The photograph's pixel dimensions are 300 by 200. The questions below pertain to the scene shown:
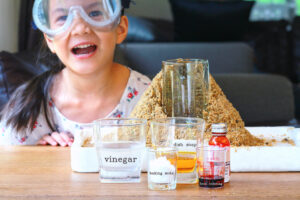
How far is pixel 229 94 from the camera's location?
88.6 inches

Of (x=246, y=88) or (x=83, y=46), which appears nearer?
(x=83, y=46)

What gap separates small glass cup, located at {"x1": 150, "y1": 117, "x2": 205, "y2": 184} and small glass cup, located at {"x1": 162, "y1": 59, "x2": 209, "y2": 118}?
0.11 meters

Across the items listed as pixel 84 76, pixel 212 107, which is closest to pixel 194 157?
pixel 212 107

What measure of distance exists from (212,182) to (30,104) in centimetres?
110

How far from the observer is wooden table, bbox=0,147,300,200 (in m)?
0.80

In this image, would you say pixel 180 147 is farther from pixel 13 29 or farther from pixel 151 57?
pixel 13 29

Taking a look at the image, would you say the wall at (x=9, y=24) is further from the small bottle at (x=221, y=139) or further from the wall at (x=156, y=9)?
the small bottle at (x=221, y=139)

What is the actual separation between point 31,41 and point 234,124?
214 cm

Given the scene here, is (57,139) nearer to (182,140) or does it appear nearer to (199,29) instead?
(182,140)

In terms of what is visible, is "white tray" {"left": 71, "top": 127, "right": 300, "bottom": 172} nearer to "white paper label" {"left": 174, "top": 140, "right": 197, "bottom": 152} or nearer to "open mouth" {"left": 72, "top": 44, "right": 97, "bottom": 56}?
"white paper label" {"left": 174, "top": 140, "right": 197, "bottom": 152}

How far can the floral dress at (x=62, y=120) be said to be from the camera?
68.7 inches

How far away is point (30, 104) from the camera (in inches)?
70.5

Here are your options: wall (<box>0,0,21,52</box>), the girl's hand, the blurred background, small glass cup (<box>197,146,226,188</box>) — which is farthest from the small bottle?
wall (<box>0,0,21,52</box>)

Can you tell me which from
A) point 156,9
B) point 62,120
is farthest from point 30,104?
point 156,9
